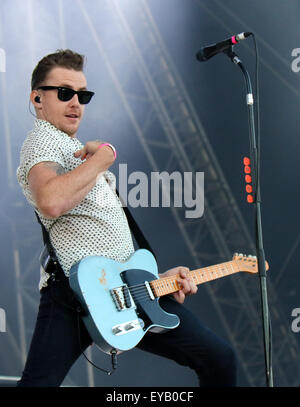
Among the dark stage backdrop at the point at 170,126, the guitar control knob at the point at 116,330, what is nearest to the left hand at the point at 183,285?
the guitar control knob at the point at 116,330

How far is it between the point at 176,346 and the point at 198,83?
2.48 m

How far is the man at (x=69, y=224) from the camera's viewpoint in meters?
1.92

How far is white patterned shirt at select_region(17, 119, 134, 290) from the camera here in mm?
2051

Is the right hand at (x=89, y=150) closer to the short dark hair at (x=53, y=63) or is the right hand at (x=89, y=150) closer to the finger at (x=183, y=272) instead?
the short dark hair at (x=53, y=63)

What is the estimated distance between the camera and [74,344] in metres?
2.00

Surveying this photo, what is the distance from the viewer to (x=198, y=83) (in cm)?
411

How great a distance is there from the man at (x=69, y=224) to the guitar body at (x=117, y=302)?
0.21 ft

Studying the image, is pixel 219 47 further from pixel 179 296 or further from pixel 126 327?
pixel 126 327

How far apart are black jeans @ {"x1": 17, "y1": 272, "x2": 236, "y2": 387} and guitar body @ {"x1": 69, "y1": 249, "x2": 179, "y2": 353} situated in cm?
7

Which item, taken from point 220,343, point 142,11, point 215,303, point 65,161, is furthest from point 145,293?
point 142,11
